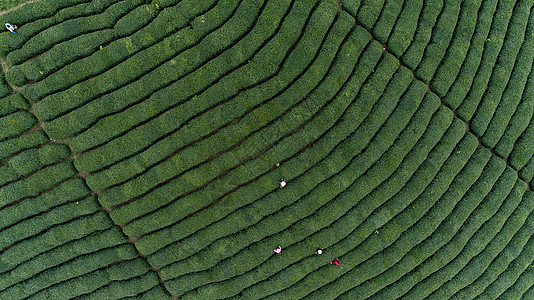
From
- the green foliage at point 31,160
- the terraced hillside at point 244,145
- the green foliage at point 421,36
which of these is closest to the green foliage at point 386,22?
the terraced hillside at point 244,145

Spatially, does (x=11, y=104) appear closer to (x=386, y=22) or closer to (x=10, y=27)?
(x=10, y=27)

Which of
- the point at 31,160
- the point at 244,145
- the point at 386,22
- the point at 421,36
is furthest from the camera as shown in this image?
the point at 421,36

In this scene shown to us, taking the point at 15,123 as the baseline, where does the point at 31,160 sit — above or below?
below

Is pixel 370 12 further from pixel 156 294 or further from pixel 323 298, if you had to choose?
pixel 156 294

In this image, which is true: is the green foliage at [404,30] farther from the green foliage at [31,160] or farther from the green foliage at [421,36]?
the green foliage at [31,160]

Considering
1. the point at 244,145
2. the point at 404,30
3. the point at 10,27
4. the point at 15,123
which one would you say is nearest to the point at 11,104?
the point at 15,123

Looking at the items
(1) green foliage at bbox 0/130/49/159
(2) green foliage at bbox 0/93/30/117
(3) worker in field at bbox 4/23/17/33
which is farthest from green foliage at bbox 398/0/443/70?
(3) worker in field at bbox 4/23/17/33

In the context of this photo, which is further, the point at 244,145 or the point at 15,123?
the point at 244,145

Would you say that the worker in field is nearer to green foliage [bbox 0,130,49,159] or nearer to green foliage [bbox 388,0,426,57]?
green foliage [bbox 0,130,49,159]

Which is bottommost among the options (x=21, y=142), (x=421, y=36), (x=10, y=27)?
(x=421, y=36)

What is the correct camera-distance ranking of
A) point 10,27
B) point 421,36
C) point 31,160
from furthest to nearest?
1. point 421,36
2. point 31,160
3. point 10,27
